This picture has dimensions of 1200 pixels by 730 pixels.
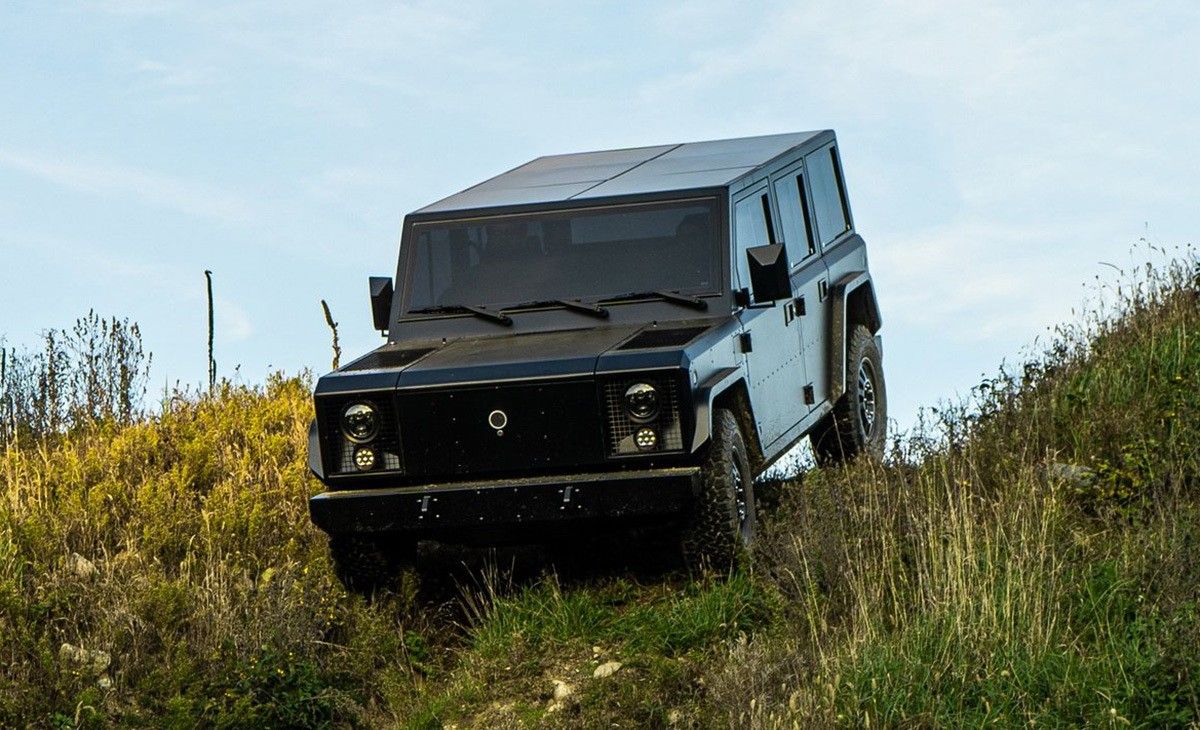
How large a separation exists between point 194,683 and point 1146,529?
4831 millimetres

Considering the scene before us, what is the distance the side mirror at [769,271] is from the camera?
10.0 m

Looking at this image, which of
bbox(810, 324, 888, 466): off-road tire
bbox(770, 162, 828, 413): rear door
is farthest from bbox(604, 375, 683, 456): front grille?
bbox(810, 324, 888, 466): off-road tire

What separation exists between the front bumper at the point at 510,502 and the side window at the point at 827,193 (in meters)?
4.58

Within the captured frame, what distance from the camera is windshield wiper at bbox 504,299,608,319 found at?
10.0m

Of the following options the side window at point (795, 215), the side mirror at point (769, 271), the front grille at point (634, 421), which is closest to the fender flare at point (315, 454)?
the front grille at point (634, 421)

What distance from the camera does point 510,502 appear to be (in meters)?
8.97

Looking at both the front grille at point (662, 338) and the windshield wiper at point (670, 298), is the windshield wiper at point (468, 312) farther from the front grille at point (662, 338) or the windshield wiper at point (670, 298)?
the front grille at point (662, 338)

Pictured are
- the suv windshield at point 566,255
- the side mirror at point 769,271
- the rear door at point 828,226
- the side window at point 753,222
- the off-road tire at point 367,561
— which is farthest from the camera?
the rear door at point 828,226

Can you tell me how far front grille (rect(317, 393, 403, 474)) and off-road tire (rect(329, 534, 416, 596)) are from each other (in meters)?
0.46

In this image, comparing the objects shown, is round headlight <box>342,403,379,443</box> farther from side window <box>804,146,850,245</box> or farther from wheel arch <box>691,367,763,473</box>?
side window <box>804,146,850,245</box>

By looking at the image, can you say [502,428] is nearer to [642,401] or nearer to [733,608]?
[642,401]

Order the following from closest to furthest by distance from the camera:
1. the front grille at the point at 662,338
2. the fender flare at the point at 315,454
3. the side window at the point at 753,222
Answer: the front grille at the point at 662,338 < the fender flare at the point at 315,454 < the side window at the point at 753,222

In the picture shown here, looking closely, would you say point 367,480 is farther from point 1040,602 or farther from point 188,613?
point 1040,602

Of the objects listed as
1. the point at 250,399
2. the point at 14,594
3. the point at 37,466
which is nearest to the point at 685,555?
the point at 14,594
